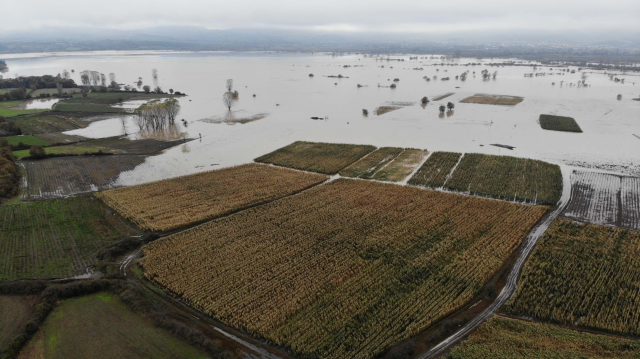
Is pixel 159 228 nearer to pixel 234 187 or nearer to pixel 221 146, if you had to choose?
pixel 234 187

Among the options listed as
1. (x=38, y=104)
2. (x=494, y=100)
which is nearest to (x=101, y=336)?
(x=38, y=104)

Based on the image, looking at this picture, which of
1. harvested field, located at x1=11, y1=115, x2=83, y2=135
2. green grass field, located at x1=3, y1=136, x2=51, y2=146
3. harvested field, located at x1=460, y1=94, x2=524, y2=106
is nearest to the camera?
green grass field, located at x1=3, y1=136, x2=51, y2=146

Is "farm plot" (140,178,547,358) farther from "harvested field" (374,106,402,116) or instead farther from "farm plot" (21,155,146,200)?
"harvested field" (374,106,402,116)

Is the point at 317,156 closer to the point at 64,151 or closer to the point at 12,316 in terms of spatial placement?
the point at 64,151

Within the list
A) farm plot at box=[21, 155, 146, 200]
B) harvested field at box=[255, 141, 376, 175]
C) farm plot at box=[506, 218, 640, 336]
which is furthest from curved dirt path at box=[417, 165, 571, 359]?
farm plot at box=[21, 155, 146, 200]

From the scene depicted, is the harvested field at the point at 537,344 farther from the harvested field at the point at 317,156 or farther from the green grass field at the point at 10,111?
the green grass field at the point at 10,111

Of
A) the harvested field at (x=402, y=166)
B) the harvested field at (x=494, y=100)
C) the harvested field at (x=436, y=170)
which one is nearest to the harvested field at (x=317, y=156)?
the harvested field at (x=402, y=166)
